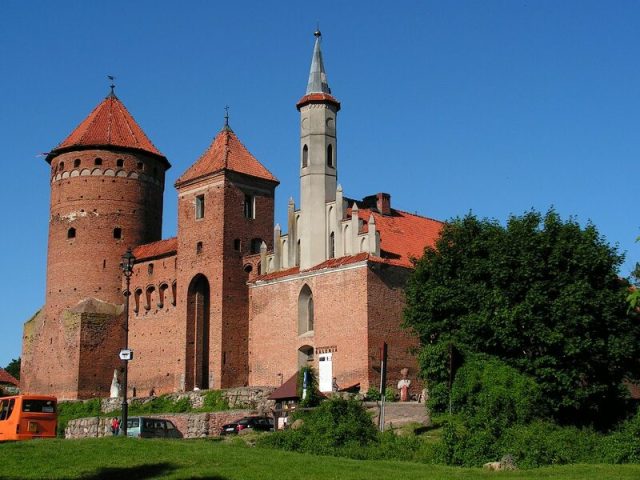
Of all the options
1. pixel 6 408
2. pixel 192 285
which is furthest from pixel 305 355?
pixel 6 408

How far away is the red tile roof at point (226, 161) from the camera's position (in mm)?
49344

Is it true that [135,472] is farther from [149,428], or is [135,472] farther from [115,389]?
[115,389]

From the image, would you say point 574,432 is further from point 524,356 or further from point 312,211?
point 312,211

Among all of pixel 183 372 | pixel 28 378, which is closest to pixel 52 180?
pixel 28 378

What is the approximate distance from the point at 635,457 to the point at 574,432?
6.51 feet

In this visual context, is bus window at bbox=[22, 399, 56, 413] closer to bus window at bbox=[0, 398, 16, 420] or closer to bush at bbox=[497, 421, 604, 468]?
bus window at bbox=[0, 398, 16, 420]

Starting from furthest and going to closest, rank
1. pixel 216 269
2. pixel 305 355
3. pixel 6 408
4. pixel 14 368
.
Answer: pixel 14 368 → pixel 216 269 → pixel 305 355 → pixel 6 408

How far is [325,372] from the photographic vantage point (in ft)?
143

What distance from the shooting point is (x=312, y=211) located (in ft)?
149

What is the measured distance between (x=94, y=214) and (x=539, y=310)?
85.7 feet

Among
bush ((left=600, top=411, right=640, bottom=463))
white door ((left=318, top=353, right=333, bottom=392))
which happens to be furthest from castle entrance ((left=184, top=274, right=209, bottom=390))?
bush ((left=600, top=411, right=640, bottom=463))

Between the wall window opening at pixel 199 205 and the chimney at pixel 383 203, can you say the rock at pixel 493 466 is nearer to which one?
the chimney at pixel 383 203

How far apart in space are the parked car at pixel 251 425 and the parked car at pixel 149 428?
1845 millimetres

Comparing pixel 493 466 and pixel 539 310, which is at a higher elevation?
pixel 539 310
